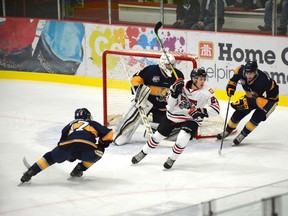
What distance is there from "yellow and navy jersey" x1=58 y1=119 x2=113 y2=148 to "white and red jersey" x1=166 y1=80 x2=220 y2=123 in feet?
2.26

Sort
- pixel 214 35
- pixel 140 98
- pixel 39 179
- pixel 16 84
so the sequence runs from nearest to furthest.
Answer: pixel 39 179
pixel 140 98
pixel 214 35
pixel 16 84

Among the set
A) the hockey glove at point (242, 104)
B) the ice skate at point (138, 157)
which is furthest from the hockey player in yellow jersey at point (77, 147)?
the hockey glove at point (242, 104)

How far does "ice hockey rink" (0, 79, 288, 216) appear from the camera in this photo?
6516 millimetres

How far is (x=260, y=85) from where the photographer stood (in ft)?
26.4

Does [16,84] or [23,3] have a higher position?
[23,3]

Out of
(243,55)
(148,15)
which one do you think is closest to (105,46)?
(148,15)

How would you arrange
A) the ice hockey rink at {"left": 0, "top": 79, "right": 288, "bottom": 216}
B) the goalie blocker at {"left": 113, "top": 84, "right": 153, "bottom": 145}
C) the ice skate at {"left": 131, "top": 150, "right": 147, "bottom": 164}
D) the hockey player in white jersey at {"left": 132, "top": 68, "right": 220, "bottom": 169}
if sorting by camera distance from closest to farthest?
the ice hockey rink at {"left": 0, "top": 79, "right": 288, "bottom": 216} → the hockey player in white jersey at {"left": 132, "top": 68, "right": 220, "bottom": 169} → the ice skate at {"left": 131, "top": 150, "right": 147, "bottom": 164} → the goalie blocker at {"left": 113, "top": 84, "right": 153, "bottom": 145}

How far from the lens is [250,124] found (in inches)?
321

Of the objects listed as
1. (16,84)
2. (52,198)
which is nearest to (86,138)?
(52,198)

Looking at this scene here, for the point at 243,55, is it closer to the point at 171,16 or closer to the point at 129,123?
the point at 171,16

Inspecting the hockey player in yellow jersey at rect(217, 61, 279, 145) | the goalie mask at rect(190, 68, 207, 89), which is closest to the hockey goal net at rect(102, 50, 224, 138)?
the hockey player in yellow jersey at rect(217, 61, 279, 145)

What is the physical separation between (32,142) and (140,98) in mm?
1222

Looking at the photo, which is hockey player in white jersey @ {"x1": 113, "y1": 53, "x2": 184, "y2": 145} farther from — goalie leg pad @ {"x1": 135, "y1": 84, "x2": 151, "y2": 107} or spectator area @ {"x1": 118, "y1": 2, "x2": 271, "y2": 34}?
spectator area @ {"x1": 118, "y1": 2, "x2": 271, "y2": 34}

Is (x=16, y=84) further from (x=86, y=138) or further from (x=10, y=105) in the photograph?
(x=86, y=138)
